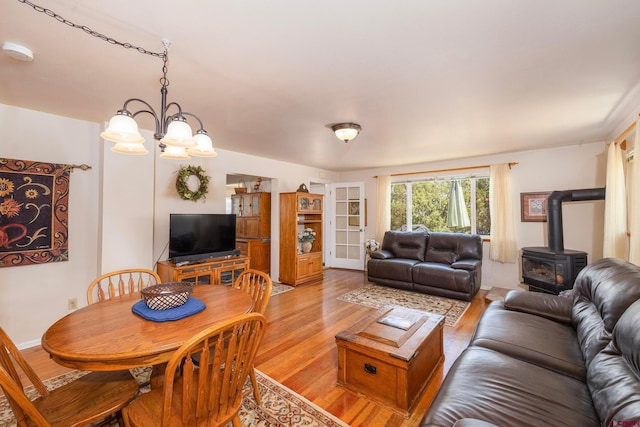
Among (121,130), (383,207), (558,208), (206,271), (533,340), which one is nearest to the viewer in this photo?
(121,130)

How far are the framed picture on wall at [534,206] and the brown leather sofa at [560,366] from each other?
8.75 feet

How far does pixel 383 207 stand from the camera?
231 inches

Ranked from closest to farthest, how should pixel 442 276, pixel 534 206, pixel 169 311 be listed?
pixel 169 311 < pixel 442 276 < pixel 534 206

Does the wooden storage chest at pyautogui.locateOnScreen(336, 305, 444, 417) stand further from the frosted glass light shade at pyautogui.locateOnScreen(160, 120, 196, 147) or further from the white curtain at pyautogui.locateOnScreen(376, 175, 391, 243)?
the white curtain at pyautogui.locateOnScreen(376, 175, 391, 243)

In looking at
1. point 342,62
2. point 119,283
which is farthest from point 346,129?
point 119,283

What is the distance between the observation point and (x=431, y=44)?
1637mm

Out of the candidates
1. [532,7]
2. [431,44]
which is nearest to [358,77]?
[431,44]

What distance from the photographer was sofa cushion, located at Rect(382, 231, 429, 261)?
4945 millimetres

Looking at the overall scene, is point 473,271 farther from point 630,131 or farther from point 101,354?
point 101,354

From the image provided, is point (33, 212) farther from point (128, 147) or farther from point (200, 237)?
point (128, 147)

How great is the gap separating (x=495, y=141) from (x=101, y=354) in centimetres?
464

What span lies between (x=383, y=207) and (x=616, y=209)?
11.2ft

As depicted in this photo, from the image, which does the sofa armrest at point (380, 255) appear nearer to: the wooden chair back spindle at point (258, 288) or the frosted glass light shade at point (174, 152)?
the wooden chair back spindle at point (258, 288)

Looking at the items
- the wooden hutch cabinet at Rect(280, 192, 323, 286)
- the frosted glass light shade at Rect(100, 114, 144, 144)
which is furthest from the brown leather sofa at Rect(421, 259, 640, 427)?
the wooden hutch cabinet at Rect(280, 192, 323, 286)
